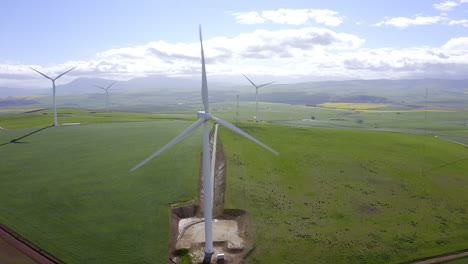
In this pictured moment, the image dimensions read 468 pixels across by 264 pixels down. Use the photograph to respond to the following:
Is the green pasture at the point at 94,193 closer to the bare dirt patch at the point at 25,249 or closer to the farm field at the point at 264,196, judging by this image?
the farm field at the point at 264,196

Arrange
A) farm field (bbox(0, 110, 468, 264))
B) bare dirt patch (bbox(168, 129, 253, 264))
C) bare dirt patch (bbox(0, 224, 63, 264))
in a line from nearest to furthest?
bare dirt patch (bbox(0, 224, 63, 264)) < bare dirt patch (bbox(168, 129, 253, 264)) < farm field (bbox(0, 110, 468, 264))

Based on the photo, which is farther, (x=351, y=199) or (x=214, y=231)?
(x=351, y=199)

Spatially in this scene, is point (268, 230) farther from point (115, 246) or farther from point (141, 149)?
point (141, 149)

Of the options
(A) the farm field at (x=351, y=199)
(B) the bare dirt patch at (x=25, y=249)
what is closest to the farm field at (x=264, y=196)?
(A) the farm field at (x=351, y=199)

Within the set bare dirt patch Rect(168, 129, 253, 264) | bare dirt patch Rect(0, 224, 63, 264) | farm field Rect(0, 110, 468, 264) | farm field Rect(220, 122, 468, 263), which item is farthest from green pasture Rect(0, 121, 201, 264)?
farm field Rect(220, 122, 468, 263)

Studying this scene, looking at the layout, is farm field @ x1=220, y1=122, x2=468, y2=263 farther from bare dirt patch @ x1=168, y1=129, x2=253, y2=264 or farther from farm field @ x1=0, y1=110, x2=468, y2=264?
bare dirt patch @ x1=168, y1=129, x2=253, y2=264

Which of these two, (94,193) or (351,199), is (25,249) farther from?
(351,199)

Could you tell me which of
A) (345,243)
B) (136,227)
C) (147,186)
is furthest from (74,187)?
(345,243)

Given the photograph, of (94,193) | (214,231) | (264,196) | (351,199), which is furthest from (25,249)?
(351,199)
